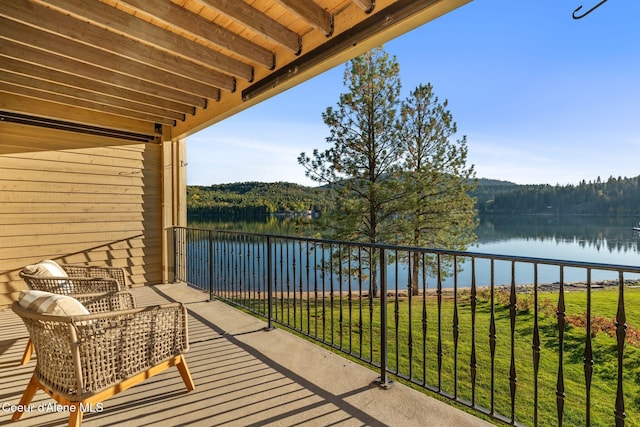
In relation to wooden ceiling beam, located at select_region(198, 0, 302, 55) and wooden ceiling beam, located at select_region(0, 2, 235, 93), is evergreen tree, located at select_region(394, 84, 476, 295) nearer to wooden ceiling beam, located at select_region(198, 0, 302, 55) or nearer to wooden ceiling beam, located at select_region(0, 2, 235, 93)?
wooden ceiling beam, located at select_region(198, 0, 302, 55)

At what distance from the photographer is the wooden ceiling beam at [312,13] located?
7.31 feet

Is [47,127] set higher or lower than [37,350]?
higher

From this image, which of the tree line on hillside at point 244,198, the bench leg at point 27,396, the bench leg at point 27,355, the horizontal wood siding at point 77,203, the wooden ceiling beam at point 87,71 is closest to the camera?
A: the bench leg at point 27,396

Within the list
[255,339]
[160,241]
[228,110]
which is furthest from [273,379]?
[160,241]

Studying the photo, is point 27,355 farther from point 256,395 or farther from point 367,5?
point 367,5

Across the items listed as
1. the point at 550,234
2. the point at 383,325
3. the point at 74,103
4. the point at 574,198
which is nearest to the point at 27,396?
the point at 383,325

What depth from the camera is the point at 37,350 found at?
5.87ft

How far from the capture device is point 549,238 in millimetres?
25828

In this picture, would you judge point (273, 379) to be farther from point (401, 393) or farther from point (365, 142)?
point (365, 142)

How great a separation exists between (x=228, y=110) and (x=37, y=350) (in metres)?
3.01

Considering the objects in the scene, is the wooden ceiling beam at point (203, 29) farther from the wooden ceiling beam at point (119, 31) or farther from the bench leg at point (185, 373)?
the bench leg at point (185, 373)

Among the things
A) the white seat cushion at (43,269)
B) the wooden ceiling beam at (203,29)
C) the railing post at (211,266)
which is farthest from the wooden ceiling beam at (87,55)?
the railing post at (211,266)

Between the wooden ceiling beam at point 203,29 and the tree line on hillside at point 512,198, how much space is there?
14.6 meters

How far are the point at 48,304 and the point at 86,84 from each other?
3.02 m
